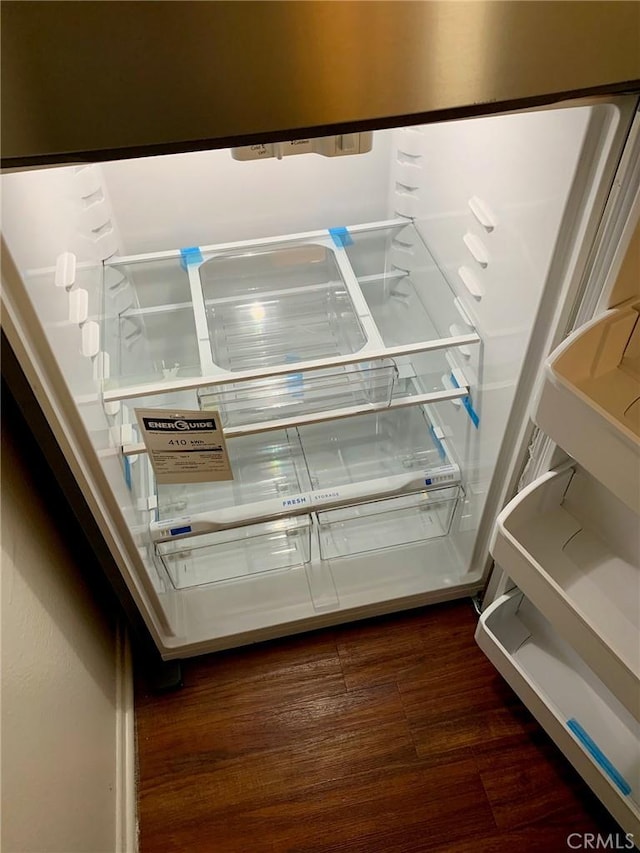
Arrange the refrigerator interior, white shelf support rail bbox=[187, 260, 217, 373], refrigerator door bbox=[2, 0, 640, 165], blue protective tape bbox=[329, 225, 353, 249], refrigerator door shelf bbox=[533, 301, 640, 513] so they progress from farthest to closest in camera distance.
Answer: blue protective tape bbox=[329, 225, 353, 249] < white shelf support rail bbox=[187, 260, 217, 373] < the refrigerator interior < refrigerator door shelf bbox=[533, 301, 640, 513] < refrigerator door bbox=[2, 0, 640, 165]

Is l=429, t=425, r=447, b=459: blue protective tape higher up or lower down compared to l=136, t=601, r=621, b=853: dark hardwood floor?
higher up

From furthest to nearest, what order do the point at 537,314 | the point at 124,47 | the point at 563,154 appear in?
the point at 537,314, the point at 563,154, the point at 124,47

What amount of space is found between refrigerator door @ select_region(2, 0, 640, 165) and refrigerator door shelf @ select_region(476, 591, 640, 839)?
0.83 m

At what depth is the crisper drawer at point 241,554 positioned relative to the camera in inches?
51.8

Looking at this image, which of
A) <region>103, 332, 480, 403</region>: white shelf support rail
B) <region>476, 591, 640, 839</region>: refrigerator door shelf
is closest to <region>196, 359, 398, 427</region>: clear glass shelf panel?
<region>103, 332, 480, 403</region>: white shelf support rail

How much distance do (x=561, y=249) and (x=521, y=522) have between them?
39 cm

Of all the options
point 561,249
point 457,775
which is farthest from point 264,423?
point 457,775

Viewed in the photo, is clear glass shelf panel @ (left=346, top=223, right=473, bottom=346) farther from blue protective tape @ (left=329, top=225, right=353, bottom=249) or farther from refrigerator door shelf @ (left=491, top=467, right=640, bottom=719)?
refrigerator door shelf @ (left=491, top=467, right=640, bottom=719)

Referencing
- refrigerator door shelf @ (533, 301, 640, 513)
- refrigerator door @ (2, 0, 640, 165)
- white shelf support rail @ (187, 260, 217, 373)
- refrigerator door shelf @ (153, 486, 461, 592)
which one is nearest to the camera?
refrigerator door @ (2, 0, 640, 165)

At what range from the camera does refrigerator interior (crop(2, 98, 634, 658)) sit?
86 cm

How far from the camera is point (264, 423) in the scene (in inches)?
41.0

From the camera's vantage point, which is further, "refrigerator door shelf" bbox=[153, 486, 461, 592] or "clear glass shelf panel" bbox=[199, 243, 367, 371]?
"refrigerator door shelf" bbox=[153, 486, 461, 592]

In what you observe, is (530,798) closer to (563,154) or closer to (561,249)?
(561,249)

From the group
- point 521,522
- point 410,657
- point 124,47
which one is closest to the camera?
point 124,47
